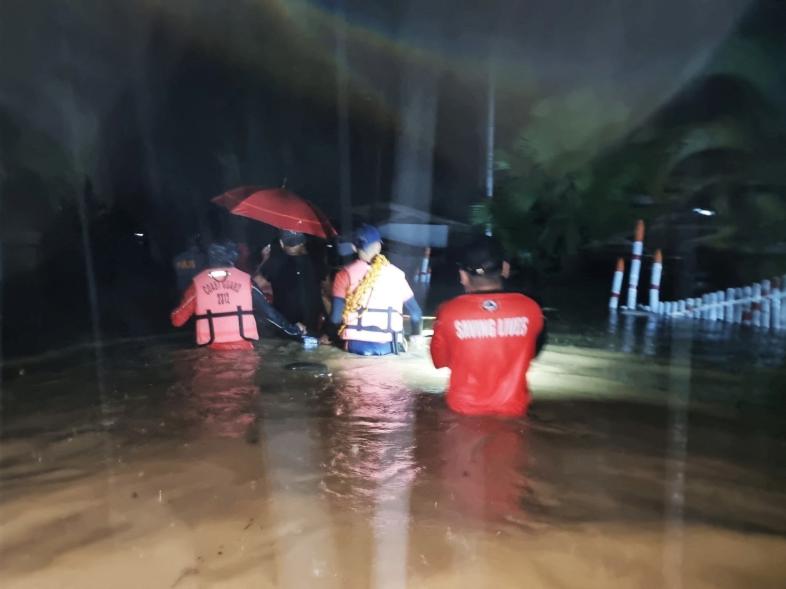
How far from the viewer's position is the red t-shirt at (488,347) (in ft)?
17.1

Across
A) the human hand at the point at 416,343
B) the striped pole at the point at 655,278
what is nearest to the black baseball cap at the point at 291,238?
the human hand at the point at 416,343

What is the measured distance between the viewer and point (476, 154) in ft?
79.3

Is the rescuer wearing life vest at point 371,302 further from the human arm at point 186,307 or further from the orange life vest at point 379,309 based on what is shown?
the human arm at point 186,307

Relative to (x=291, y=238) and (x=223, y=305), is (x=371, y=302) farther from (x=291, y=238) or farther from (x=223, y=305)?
(x=223, y=305)

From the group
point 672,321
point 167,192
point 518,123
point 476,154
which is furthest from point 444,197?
point 672,321

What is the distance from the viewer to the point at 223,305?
8016 mm

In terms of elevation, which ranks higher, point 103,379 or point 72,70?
point 72,70

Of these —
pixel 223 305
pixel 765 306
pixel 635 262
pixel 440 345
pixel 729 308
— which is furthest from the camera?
pixel 635 262

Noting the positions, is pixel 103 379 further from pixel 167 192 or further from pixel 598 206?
pixel 167 192

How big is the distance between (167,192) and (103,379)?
16.9m

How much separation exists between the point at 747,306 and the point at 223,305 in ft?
26.2

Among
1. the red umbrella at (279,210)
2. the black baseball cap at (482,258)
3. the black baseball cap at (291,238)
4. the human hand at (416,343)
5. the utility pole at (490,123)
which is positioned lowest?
the human hand at (416,343)

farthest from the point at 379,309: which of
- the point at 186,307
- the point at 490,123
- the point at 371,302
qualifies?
the point at 490,123

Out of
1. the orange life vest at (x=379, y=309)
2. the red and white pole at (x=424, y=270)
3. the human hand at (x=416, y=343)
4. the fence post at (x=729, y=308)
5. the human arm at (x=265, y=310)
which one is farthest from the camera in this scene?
the red and white pole at (x=424, y=270)
